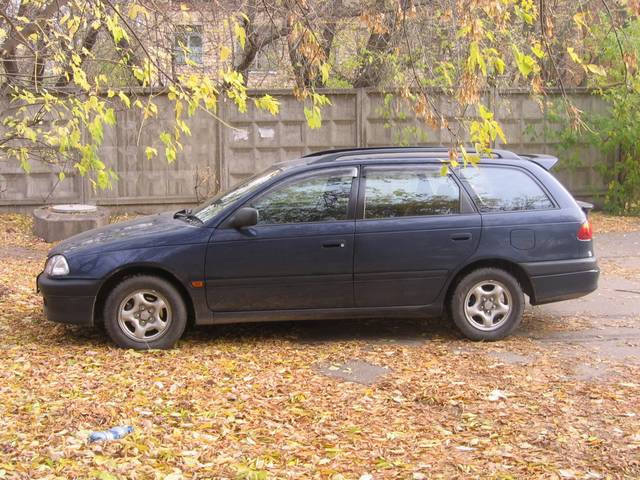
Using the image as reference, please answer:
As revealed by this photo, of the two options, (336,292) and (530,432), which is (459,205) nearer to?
(336,292)

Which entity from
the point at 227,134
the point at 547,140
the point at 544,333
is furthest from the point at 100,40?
the point at 544,333

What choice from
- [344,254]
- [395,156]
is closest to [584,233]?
[395,156]

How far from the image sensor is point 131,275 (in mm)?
7082

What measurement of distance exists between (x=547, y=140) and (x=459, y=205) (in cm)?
845

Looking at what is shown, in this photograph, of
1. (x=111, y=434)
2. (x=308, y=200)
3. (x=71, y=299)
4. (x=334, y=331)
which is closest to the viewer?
(x=111, y=434)

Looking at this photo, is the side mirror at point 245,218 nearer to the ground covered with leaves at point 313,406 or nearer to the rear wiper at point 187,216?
the rear wiper at point 187,216

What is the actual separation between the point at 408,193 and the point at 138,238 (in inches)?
92.0

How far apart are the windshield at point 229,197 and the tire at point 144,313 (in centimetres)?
75

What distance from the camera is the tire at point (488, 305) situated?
24.1 ft

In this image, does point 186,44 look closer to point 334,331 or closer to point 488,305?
point 334,331

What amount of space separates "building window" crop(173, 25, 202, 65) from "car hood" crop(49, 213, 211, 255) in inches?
55.2

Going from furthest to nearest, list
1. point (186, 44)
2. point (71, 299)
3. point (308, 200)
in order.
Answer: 1. point (186, 44)
2. point (308, 200)
3. point (71, 299)

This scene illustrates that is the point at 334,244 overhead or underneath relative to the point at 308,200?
underneath

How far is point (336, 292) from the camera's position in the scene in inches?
283
